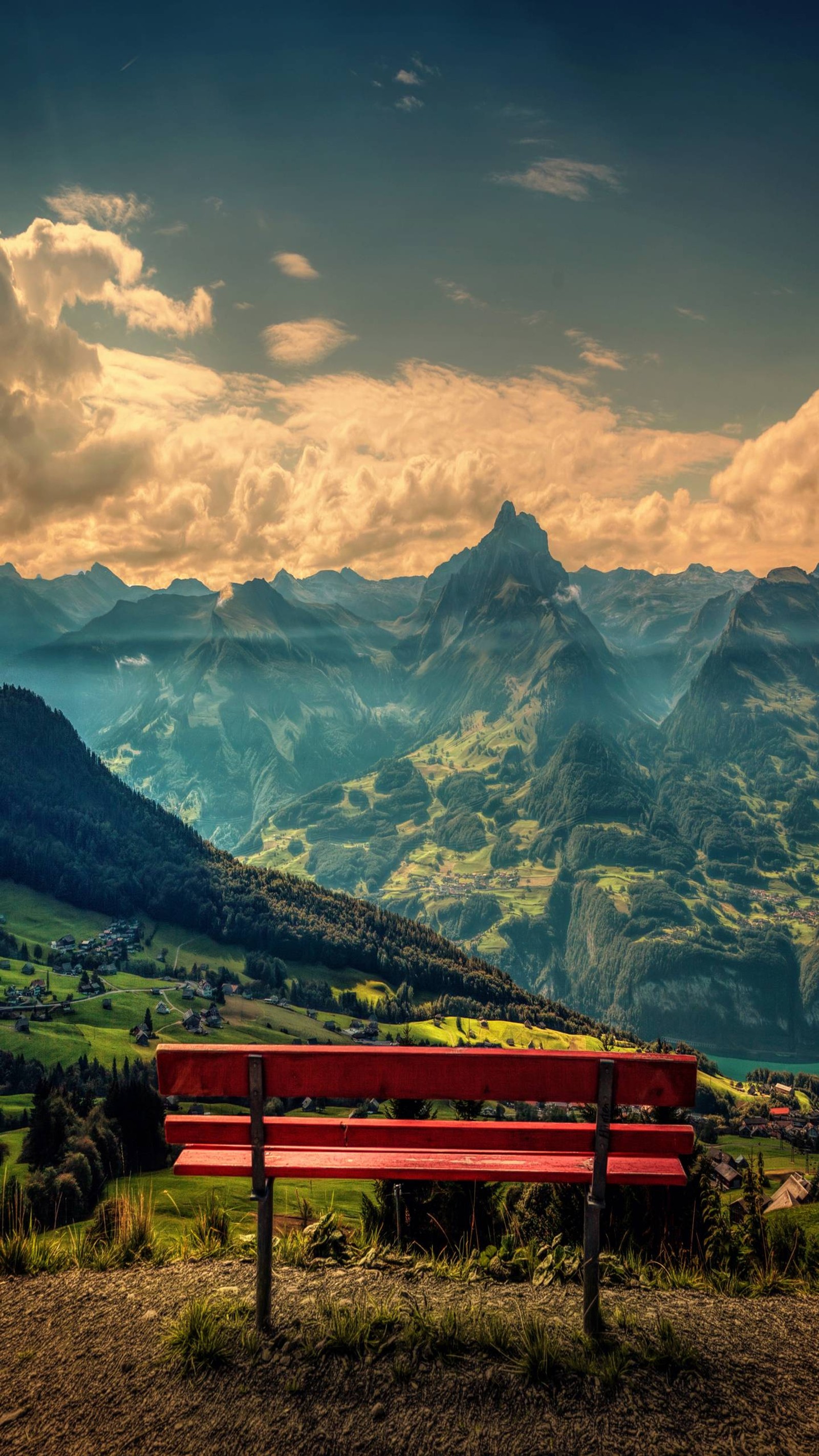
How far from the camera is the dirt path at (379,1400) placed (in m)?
6.52

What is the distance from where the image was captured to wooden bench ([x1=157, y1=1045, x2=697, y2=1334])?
7379mm

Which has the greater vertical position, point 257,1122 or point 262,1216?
point 257,1122

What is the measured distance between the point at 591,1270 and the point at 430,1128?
176 cm

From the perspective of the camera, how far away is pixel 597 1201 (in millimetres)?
7582

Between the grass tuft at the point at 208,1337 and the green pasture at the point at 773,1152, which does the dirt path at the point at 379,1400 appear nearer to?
the grass tuft at the point at 208,1337

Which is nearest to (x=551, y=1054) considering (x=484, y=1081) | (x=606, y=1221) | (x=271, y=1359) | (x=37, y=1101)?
(x=484, y=1081)

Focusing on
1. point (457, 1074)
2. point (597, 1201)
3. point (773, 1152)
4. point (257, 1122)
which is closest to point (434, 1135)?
point (457, 1074)

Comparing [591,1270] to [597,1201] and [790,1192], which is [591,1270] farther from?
[790,1192]

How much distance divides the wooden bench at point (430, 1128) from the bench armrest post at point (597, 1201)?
0.04ft

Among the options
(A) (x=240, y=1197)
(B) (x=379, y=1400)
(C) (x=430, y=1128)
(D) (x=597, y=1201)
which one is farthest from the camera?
(A) (x=240, y=1197)

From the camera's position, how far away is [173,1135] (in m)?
8.24

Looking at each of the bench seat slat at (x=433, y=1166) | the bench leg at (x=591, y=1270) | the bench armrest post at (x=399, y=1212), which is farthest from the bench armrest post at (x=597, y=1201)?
the bench armrest post at (x=399, y=1212)

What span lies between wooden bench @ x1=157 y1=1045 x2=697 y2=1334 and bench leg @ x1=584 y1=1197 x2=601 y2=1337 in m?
0.01

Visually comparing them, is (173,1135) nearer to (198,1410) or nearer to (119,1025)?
(198,1410)
